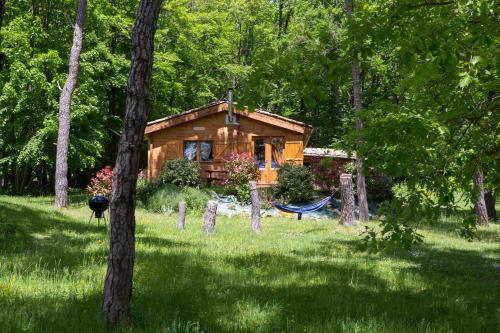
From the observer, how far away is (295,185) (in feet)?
79.3

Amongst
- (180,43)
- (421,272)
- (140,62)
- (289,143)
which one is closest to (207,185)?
(289,143)

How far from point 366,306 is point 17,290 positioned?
4081 mm

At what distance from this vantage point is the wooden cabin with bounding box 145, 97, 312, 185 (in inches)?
1088

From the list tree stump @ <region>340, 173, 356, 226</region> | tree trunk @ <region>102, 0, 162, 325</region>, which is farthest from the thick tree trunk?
tree trunk @ <region>102, 0, 162, 325</region>

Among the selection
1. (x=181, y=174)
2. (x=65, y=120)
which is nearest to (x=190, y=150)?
(x=181, y=174)

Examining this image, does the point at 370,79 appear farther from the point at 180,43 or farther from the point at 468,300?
the point at 468,300

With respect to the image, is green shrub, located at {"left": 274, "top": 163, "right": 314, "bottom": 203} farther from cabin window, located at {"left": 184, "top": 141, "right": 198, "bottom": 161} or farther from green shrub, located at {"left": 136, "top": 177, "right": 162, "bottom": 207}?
cabin window, located at {"left": 184, "top": 141, "right": 198, "bottom": 161}

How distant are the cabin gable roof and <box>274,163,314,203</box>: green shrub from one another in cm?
348

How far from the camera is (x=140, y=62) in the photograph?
433 cm

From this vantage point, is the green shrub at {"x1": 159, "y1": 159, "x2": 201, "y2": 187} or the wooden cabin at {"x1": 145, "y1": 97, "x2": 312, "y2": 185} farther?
the wooden cabin at {"x1": 145, "y1": 97, "x2": 312, "y2": 185}

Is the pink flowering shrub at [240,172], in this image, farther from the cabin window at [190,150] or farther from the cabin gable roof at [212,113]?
the cabin window at [190,150]

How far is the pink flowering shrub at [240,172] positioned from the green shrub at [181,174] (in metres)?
1.72

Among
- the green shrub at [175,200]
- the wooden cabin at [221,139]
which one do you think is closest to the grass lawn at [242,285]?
the green shrub at [175,200]

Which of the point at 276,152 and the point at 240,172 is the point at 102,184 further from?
the point at 276,152
